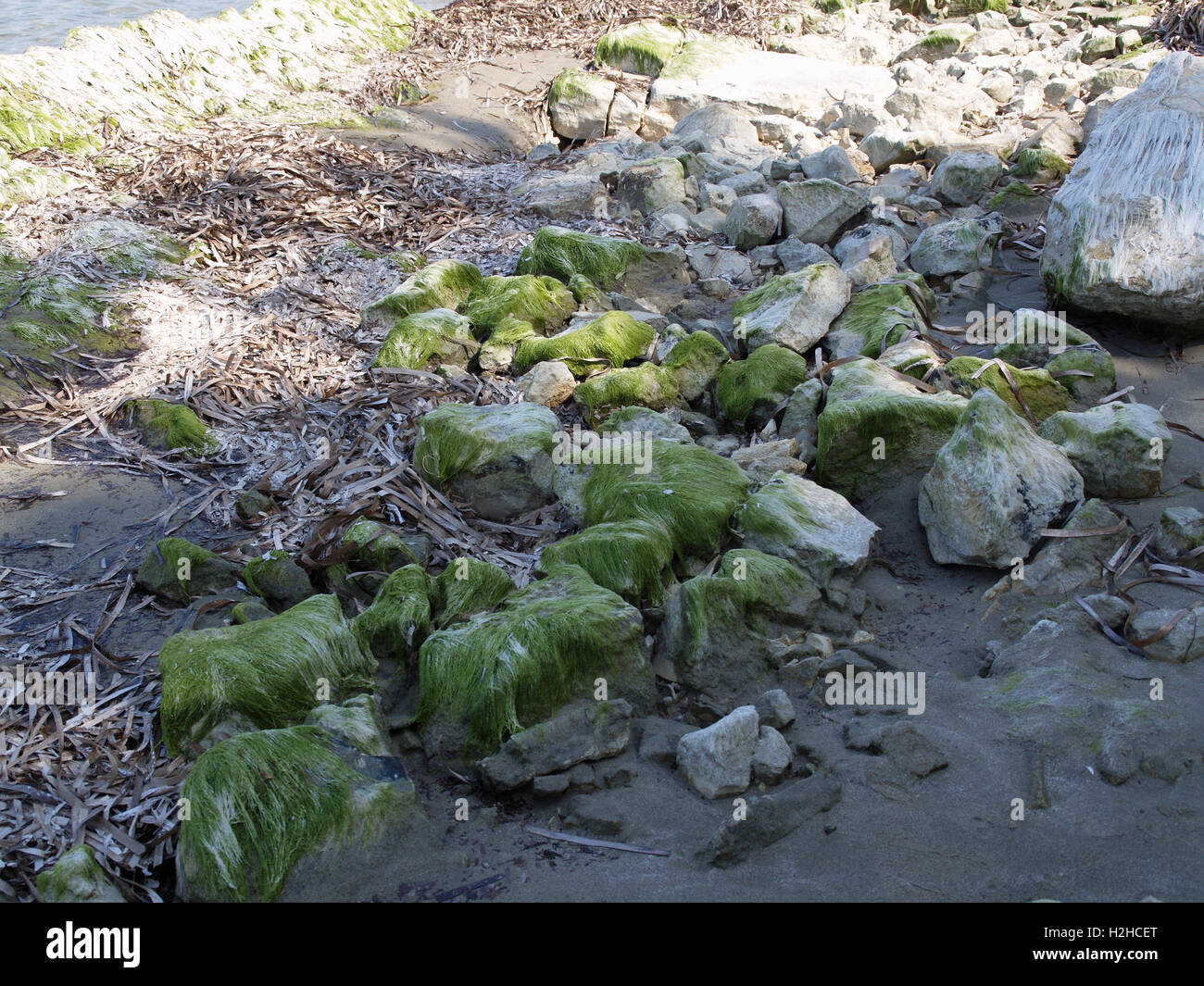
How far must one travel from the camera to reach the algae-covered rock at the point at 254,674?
3465mm

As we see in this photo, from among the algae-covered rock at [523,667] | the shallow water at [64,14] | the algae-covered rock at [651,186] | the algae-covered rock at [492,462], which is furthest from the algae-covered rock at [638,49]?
the algae-covered rock at [523,667]

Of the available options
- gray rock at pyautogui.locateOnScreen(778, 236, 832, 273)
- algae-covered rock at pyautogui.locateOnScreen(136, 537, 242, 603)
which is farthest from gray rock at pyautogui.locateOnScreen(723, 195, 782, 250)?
algae-covered rock at pyautogui.locateOnScreen(136, 537, 242, 603)

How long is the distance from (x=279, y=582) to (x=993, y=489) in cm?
337

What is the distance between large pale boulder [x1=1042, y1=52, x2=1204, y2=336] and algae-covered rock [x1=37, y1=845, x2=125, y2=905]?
6.10 m

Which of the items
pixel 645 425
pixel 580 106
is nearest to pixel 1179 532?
pixel 645 425

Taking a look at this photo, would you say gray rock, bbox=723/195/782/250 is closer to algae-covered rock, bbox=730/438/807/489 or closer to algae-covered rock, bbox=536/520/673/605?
algae-covered rock, bbox=730/438/807/489

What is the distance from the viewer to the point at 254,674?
354cm

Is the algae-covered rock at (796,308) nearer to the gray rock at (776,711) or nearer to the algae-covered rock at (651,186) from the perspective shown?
the algae-covered rock at (651,186)

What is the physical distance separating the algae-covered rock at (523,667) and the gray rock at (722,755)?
17.6 inches

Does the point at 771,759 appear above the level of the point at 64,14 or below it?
below

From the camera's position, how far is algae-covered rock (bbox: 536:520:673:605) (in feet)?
14.1

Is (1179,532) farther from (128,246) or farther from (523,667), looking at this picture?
(128,246)

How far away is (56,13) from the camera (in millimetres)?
13336

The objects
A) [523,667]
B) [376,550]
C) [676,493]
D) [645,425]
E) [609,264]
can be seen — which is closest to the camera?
[523,667]
